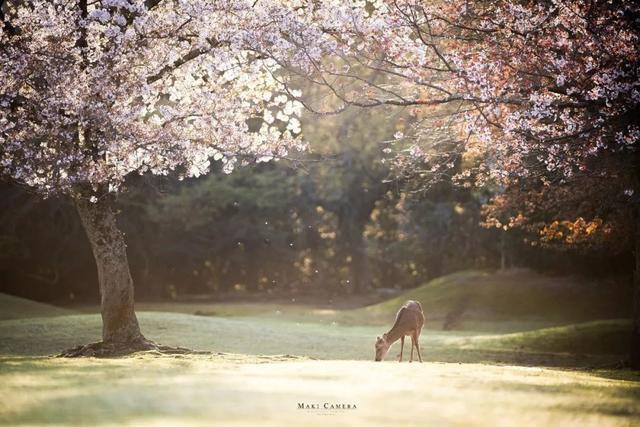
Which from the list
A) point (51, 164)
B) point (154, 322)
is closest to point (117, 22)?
point (51, 164)

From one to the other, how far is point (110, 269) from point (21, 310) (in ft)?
62.1

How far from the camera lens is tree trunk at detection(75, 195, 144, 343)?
829 inches

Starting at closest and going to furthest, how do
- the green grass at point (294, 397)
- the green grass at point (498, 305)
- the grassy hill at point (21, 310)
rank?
the green grass at point (294, 397)
the grassy hill at point (21, 310)
the green grass at point (498, 305)

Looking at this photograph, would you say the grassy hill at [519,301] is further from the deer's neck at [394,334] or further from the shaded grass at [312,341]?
the deer's neck at [394,334]

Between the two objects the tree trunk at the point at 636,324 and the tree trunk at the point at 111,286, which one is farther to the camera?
the tree trunk at the point at 636,324

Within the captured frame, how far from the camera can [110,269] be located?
21219 millimetres

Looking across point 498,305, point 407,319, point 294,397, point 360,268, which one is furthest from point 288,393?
point 360,268

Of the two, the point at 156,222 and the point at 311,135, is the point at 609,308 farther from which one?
the point at 156,222

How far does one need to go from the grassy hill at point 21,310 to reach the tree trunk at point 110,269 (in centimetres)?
1701

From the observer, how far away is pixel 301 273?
215ft

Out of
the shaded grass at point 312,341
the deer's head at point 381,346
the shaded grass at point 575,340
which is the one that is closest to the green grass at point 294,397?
the deer's head at point 381,346

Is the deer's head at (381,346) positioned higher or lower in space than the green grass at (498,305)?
lower

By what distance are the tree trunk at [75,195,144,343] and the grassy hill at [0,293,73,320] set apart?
17010 mm

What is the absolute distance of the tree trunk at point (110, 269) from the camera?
21.0m
